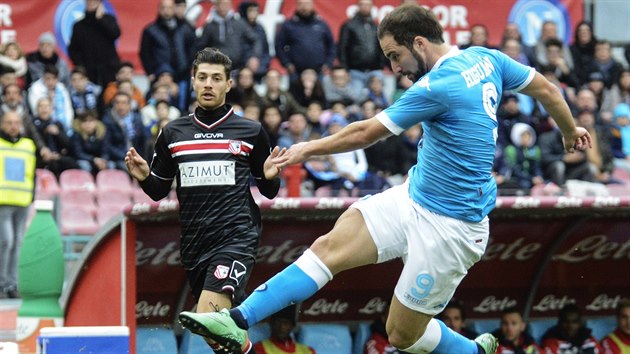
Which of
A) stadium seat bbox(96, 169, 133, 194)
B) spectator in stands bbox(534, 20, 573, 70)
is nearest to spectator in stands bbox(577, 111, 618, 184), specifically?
spectator in stands bbox(534, 20, 573, 70)

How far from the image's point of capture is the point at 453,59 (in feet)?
21.8

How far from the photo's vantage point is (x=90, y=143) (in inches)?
557

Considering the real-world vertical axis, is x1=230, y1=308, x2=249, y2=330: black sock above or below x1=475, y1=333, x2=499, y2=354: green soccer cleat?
above

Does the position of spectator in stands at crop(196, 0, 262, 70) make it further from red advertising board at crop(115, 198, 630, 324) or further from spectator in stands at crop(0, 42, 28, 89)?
red advertising board at crop(115, 198, 630, 324)

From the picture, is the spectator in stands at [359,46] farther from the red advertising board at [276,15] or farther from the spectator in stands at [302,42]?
the red advertising board at [276,15]

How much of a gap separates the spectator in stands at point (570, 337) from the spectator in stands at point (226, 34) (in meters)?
5.32

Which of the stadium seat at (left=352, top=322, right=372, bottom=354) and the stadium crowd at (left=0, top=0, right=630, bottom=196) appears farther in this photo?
the stadium crowd at (left=0, top=0, right=630, bottom=196)

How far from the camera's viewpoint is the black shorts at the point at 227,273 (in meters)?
7.43

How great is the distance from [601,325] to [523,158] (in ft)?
11.3

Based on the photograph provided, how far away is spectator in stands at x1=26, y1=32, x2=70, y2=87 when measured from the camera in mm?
14945

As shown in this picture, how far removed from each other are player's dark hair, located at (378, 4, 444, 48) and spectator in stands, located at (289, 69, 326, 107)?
8376 mm

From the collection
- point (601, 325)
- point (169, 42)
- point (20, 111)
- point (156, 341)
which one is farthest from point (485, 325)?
point (169, 42)

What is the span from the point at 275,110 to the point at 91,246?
4.73 meters

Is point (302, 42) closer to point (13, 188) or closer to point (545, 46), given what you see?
point (545, 46)
